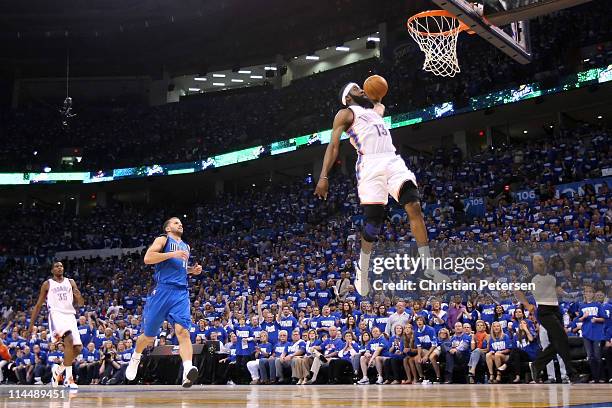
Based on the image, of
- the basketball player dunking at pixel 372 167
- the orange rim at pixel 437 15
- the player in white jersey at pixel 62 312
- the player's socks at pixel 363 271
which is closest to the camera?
the basketball player dunking at pixel 372 167

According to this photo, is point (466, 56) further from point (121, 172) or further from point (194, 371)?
point (194, 371)

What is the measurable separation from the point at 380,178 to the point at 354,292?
1144 centimetres

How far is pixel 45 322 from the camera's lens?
2172cm

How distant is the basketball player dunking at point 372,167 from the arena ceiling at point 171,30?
30733mm

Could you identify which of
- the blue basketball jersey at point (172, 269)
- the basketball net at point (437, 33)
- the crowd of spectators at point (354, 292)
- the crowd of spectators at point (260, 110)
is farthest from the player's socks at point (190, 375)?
the crowd of spectators at point (260, 110)

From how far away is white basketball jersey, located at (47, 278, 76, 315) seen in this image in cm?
1021

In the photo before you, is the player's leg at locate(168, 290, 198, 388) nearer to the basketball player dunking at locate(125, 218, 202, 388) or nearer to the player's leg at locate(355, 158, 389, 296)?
the basketball player dunking at locate(125, 218, 202, 388)

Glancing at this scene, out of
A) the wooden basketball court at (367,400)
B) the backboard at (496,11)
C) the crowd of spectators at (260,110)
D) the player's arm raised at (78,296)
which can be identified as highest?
the crowd of spectators at (260,110)

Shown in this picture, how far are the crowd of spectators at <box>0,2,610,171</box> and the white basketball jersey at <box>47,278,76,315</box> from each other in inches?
755

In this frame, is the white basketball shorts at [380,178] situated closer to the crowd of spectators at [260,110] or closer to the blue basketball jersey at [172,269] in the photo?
the blue basketball jersey at [172,269]

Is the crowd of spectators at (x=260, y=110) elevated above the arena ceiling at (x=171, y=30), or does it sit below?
below

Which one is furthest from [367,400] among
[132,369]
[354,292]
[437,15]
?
[354,292]

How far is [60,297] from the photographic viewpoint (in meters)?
10.3

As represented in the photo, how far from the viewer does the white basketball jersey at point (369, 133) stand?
5.19 m
